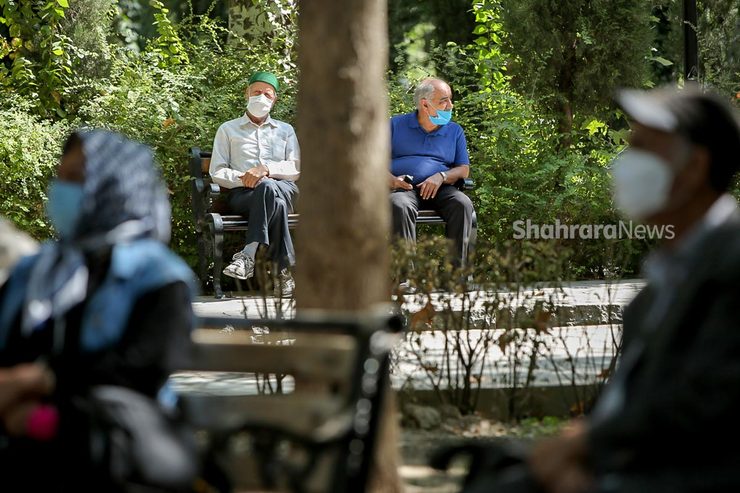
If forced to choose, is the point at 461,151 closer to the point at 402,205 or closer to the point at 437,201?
the point at 437,201

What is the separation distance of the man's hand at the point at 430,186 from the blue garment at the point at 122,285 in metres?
7.61

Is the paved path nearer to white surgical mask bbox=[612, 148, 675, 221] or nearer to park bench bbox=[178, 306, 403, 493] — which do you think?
park bench bbox=[178, 306, 403, 493]

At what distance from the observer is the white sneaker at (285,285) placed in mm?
6660

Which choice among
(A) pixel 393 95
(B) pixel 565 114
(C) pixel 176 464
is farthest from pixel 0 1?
(C) pixel 176 464

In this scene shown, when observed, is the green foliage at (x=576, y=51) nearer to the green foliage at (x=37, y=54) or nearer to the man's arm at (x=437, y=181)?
the man's arm at (x=437, y=181)

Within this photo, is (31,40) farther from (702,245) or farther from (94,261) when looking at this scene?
(702,245)

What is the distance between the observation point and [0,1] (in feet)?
51.0

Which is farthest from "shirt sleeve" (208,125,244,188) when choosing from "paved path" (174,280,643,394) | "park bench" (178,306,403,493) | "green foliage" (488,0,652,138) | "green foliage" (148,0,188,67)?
"park bench" (178,306,403,493)

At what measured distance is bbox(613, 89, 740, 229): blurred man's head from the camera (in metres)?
3.09

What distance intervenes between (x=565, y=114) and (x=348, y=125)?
11.3m

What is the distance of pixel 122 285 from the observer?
356 centimetres

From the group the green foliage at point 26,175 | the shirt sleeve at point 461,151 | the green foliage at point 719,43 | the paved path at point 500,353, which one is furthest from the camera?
the green foliage at point 719,43

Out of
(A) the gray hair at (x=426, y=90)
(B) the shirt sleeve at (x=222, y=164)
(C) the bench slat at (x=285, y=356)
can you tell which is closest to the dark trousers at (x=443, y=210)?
(A) the gray hair at (x=426, y=90)

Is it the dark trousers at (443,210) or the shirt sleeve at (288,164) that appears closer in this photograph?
the dark trousers at (443,210)
